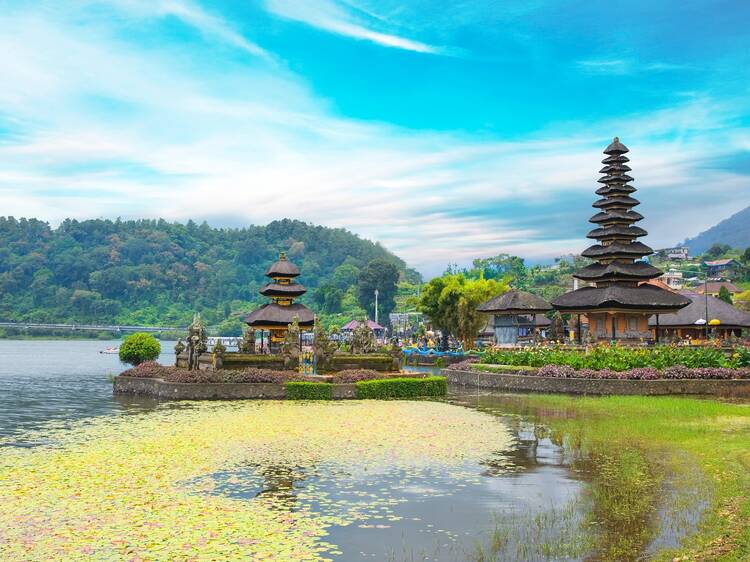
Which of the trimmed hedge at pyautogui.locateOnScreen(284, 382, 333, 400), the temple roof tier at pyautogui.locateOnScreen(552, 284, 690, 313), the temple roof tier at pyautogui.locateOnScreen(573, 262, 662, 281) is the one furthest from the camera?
the temple roof tier at pyautogui.locateOnScreen(573, 262, 662, 281)

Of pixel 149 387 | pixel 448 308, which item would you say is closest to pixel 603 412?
pixel 149 387

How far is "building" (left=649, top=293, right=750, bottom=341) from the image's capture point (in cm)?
5716

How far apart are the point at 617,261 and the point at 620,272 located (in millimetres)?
2030

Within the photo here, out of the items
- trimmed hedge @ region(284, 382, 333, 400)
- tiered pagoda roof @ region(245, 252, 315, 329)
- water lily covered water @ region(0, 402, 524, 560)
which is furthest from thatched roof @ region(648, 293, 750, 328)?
water lily covered water @ region(0, 402, 524, 560)

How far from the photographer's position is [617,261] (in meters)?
53.3

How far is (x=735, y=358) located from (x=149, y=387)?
28345mm

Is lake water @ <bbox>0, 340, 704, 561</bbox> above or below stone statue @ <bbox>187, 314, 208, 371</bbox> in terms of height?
below

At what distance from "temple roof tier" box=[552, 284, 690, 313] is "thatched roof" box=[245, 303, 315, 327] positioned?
62.8 ft

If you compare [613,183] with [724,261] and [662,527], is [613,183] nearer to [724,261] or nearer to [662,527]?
[662,527]

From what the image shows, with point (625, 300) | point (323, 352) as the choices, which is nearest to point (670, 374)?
point (625, 300)

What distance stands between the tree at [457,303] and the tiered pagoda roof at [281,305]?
2144 cm

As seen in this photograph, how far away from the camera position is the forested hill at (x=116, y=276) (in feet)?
498

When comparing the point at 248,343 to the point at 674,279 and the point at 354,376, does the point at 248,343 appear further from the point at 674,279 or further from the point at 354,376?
the point at 674,279

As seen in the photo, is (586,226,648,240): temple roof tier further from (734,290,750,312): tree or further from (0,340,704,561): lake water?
(0,340,704,561): lake water
